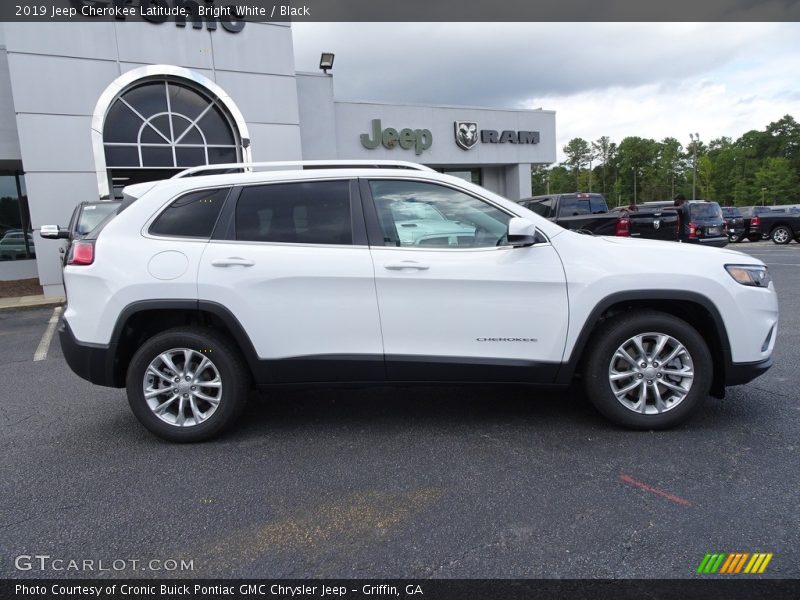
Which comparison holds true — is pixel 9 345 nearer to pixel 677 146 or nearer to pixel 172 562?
pixel 172 562

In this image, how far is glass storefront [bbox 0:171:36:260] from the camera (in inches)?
616

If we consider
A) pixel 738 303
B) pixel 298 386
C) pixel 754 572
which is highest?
pixel 738 303

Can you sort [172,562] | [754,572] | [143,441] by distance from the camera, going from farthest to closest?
[143,441] < [172,562] < [754,572]

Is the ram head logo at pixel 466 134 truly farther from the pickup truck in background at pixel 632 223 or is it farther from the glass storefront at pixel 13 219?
the glass storefront at pixel 13 219

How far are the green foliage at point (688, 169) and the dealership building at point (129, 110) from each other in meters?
81.6

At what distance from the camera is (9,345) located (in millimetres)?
7605

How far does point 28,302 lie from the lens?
11.8m

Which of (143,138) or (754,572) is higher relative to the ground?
(143,138)

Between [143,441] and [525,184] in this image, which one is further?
[525,184]

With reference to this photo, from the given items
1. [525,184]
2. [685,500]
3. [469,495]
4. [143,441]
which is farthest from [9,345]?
[525,184]

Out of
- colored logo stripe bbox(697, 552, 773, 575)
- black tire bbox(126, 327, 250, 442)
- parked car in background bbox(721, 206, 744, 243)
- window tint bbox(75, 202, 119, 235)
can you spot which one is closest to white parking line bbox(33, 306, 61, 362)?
window tint bbox(75, 202, 119, 235)

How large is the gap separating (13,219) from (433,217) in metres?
16.7

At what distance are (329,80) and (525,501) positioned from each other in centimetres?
1640

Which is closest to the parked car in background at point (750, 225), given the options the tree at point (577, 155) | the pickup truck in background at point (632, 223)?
the pickup truck in background at point (632, 223)
